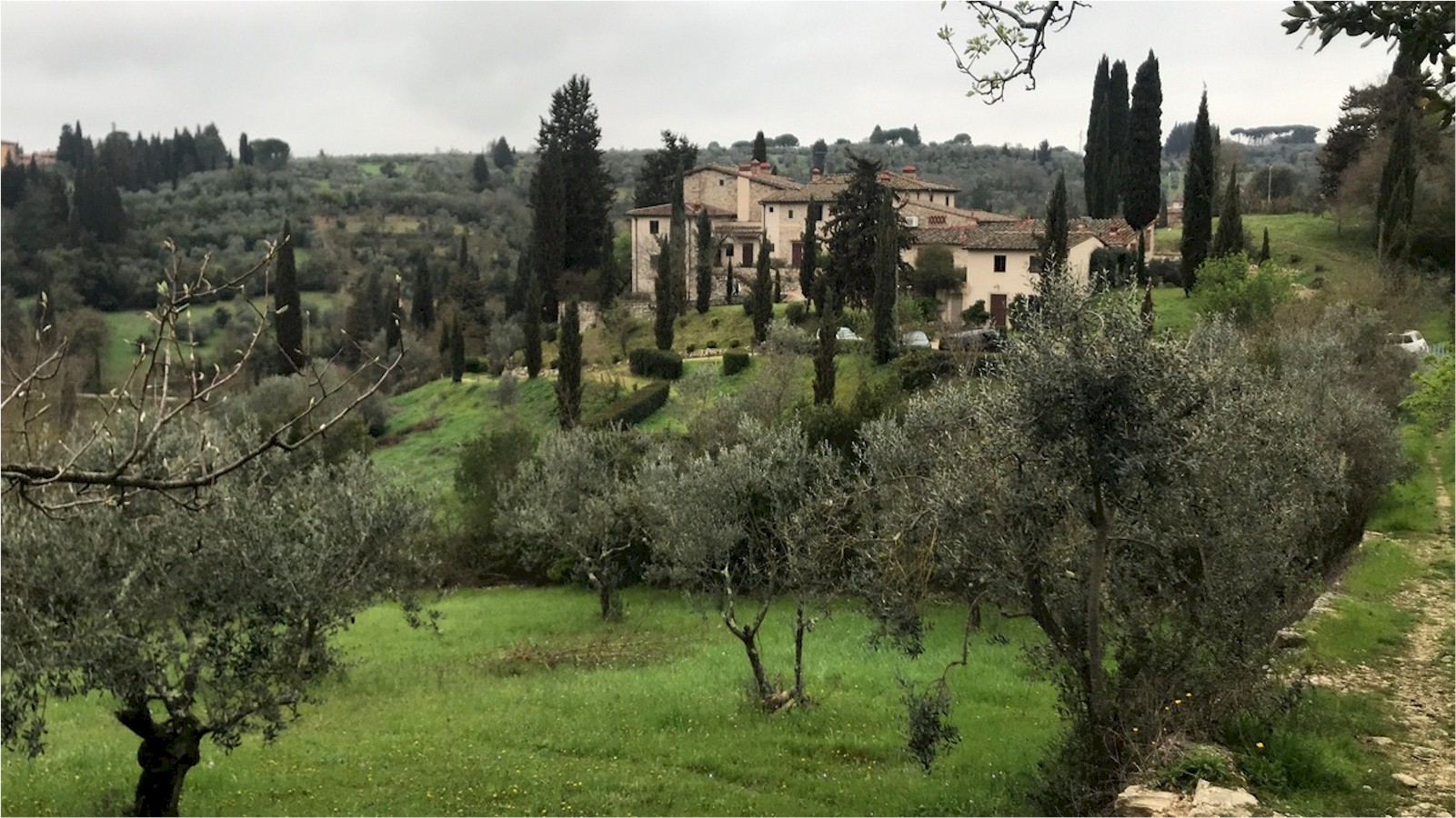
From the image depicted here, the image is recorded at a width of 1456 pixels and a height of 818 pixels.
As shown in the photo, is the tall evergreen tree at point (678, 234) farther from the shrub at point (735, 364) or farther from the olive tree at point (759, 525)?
the olive tree at point (759, 525)

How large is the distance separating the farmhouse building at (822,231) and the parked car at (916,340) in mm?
5951

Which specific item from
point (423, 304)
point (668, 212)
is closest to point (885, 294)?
point (668, 212)

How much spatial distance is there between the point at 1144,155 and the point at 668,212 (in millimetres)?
26087

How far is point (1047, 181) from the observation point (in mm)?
120188

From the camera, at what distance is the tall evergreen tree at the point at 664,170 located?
70.6 meters

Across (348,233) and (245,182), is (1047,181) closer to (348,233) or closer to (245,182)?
(348,233)

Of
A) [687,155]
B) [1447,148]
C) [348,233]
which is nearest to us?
[1447,148]

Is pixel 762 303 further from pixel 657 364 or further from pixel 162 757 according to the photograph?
pixel 162 757

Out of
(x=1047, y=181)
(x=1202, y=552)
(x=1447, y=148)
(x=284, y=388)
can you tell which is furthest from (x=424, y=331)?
(x=1047, y=181)

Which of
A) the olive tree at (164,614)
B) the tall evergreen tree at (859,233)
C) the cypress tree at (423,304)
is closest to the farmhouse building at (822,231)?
the tall evergreen tree at (859,233)

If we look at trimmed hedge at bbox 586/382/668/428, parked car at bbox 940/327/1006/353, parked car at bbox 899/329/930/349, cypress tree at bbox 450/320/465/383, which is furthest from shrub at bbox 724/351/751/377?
cypress tree at bbox 450/320/465/383

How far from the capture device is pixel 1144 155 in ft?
180

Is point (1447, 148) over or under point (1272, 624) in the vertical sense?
over

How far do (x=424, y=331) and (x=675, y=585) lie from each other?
4277cm
